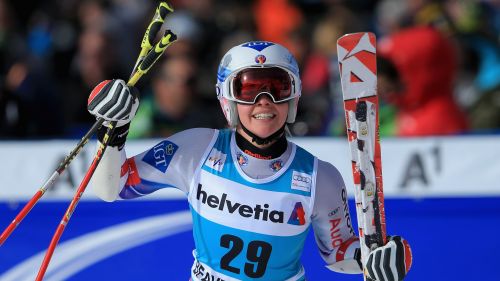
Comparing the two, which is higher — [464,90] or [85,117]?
[464,90]

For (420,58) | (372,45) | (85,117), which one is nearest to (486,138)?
(420,58)

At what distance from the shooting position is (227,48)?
372 inches

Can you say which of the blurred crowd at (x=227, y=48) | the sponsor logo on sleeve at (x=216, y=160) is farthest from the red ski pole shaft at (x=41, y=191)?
the blurred crowd at (x=227, y=48)

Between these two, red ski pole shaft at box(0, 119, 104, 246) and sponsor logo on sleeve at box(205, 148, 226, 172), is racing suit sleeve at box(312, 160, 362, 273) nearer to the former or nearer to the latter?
sponsor logo on sleeve at box(205, 148, 226, 172)

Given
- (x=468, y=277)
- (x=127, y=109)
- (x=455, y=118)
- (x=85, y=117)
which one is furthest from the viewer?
(x=85, y=117)

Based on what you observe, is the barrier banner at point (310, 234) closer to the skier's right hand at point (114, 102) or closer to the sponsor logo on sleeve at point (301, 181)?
the sponsor logo on sleeve at point (301, 181)

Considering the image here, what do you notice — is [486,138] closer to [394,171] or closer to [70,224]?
[394,171]

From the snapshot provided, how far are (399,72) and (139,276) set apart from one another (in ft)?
8.99

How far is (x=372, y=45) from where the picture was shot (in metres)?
4.82

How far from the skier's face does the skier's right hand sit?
21.1 inches

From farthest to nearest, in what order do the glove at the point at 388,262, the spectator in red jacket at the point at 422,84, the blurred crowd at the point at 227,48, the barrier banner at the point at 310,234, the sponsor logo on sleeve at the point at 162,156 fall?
the blurred crowd at the point at 227,48, the spectator in red jacket at the point at 422,84, the barrier banner at the point at 310,234, the sponsor logo on sleeve at the point at 162,156, the glove at the point at 388,262

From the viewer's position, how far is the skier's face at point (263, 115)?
482cm

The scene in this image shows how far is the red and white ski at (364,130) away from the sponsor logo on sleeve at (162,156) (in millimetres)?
882

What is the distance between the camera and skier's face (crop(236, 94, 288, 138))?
4.82 m
